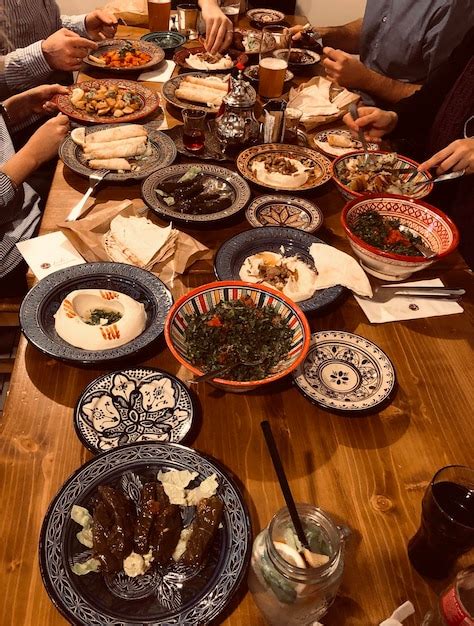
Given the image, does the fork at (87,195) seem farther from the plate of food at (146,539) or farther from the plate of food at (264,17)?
the plate of food at (264,17)

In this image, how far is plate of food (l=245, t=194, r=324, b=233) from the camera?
2.03 metres

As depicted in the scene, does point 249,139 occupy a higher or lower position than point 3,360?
higher

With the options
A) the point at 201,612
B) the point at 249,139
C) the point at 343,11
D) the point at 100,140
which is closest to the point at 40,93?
the point at 100,140

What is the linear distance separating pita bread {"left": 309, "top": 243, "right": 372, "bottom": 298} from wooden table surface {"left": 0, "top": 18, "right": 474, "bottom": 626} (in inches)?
4.9

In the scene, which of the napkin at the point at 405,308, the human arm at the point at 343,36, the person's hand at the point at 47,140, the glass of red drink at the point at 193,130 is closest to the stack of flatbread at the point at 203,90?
the glass of red drink at the point at 193,130

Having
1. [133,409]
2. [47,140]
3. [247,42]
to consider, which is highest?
[247,42]

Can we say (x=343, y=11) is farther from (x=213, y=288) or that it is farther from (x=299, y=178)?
(x=213, y=288)

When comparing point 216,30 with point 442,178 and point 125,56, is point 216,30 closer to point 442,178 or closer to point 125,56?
point 125,56

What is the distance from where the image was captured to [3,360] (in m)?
2.48

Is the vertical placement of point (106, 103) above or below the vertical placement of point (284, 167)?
above

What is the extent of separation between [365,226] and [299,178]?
454 millimetres

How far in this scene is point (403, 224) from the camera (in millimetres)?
1999

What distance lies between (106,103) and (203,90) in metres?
0.59

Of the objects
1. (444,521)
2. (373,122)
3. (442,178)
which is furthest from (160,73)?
A: (444,521)
